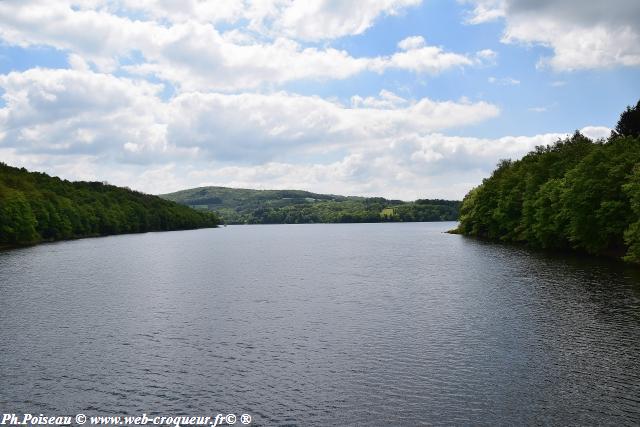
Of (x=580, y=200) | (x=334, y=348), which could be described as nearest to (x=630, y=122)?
(x=580, y=200)

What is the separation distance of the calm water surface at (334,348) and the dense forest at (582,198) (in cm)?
1197

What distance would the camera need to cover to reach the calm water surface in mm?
26984

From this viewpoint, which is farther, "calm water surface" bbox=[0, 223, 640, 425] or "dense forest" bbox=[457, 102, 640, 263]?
"dense forest" bbox=[457, 102, 640, 263]

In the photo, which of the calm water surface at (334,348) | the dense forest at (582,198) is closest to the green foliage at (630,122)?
the dense forest at (582,198)

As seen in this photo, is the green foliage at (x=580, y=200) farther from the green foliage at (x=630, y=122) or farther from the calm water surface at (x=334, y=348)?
the calm water surface at (x=334, y=348)

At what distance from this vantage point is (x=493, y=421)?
80.9 feet

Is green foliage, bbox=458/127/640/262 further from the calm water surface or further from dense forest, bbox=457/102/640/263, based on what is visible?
the calm water surface

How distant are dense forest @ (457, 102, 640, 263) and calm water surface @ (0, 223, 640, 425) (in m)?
12.0

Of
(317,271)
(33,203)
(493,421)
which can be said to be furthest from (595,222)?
(33,203)

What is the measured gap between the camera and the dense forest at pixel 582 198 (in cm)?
8075

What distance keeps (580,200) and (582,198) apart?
562 mm

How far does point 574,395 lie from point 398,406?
32.0ft

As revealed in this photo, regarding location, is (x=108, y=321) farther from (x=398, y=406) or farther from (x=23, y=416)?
(x=398, y=406)

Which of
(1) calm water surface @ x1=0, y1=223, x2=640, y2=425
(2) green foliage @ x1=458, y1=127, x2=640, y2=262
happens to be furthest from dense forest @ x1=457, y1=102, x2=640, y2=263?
(1) calm water surface @ x1=0, y1=223, x2=640, y2=425
